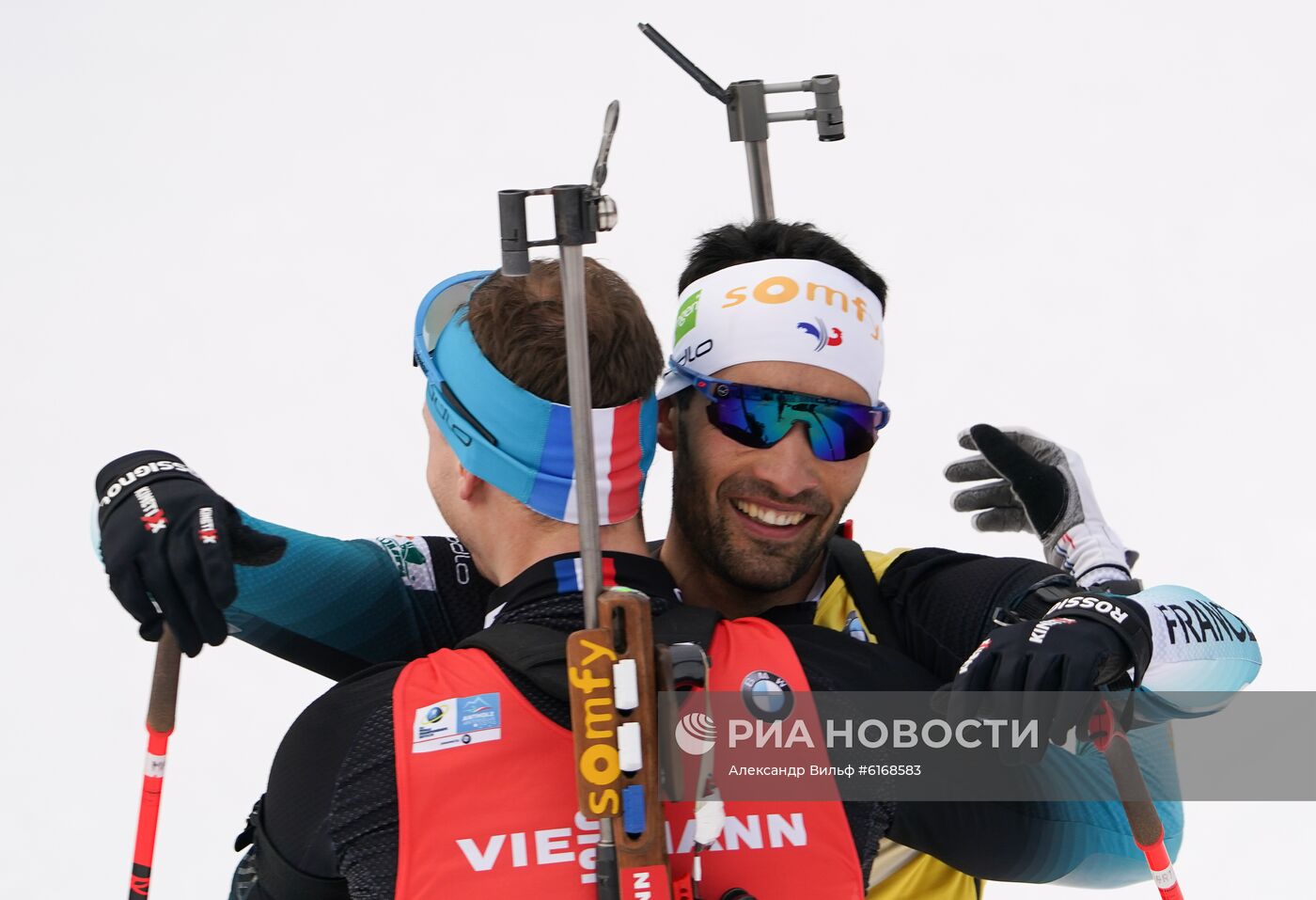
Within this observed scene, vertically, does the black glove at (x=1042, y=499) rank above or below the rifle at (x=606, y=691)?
above

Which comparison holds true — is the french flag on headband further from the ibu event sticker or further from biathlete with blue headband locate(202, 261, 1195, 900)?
the ibu event sticker

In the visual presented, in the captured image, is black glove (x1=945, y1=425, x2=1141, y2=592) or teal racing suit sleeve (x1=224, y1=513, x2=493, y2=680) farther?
black glove (x1=945, y1=425, x2=1141, y2=592)

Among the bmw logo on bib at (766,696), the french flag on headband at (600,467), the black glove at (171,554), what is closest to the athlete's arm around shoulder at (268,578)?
the black glove at (171,554)

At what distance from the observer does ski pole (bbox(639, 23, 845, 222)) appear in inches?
152

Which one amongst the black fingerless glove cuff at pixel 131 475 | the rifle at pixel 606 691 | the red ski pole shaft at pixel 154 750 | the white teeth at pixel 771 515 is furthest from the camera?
the white teeth at pixel 771 515

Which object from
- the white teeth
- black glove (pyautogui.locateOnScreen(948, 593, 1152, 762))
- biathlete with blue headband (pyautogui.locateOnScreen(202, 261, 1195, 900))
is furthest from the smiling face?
black glove (pyautogui.locateOnScreen(948, 593, 1152, 762))

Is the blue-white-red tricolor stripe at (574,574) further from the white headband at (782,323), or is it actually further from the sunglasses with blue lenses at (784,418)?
the white headband at (782,323)

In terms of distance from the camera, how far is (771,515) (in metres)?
3.28

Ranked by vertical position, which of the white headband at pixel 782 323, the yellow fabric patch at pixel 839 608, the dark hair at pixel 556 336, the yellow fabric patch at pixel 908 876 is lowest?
the yellow fabric patch at pixel 908 876

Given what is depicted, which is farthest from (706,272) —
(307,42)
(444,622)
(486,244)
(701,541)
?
(307,42)

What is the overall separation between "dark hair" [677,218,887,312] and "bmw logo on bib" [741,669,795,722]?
1145 mm

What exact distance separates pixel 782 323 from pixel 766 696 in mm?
956

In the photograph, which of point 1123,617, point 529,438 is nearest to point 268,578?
point 529,438

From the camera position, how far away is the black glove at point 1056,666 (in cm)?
256
